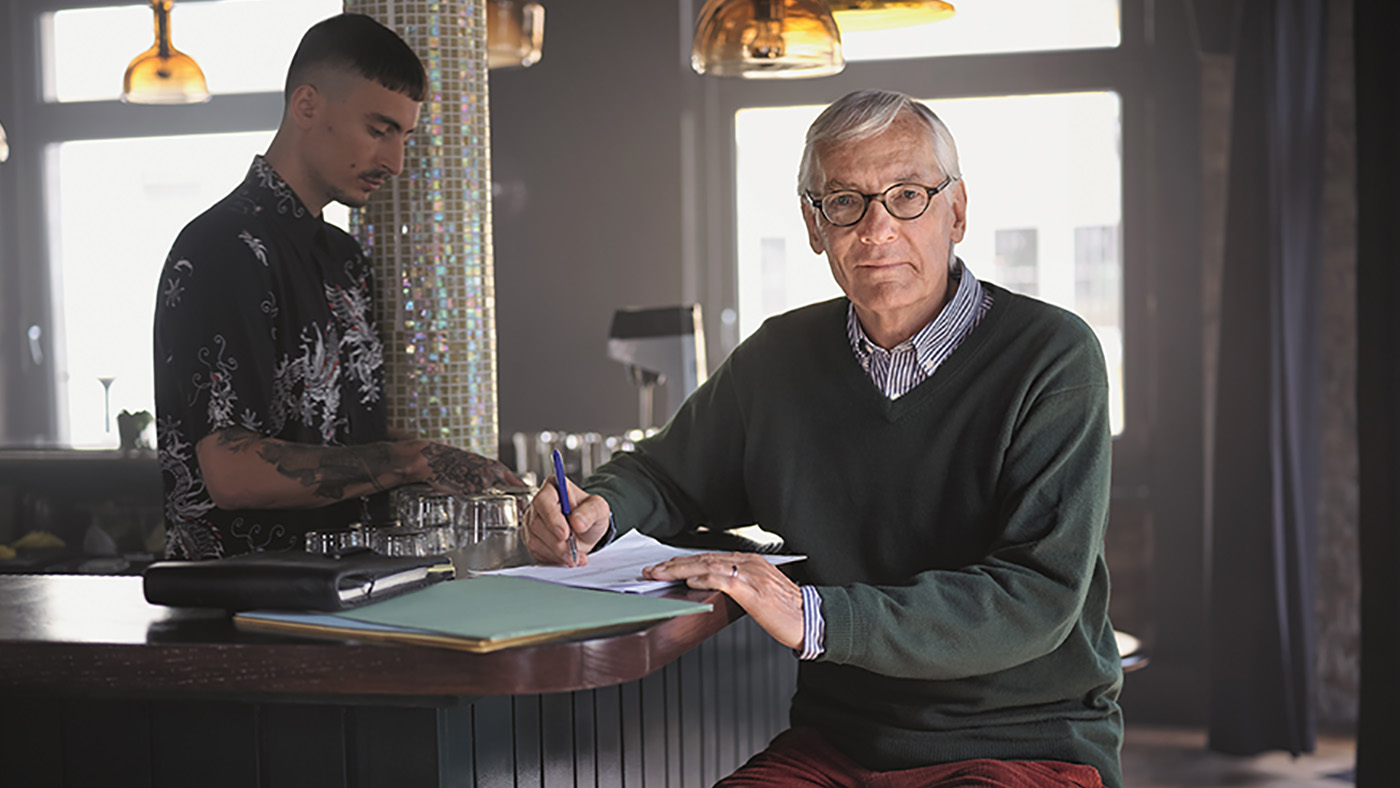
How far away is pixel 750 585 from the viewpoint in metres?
1.56

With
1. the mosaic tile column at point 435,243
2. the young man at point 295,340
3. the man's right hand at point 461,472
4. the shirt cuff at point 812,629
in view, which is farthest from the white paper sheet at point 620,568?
the mosaic tile column at point 435,243

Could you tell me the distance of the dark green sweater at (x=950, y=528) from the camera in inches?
64.6

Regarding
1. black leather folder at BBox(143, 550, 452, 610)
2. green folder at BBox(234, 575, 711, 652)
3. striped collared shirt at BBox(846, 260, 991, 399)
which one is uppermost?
striped collared shirt at BBox(846, 260, 991, 399)

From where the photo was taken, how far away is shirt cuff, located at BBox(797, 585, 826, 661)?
1566mm

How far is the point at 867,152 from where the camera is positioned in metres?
1.94

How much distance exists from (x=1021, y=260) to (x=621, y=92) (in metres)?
1.86

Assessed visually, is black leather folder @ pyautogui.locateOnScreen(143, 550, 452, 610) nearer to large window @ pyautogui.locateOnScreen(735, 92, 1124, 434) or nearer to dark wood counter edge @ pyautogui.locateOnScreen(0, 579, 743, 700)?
dark wood counter edge @ pyautogui.locateOnScreen(0, 579, 743, 700)

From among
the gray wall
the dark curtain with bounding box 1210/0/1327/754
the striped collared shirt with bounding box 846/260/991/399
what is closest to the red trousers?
the striped collared shirt with bounding box 846/260/991/399

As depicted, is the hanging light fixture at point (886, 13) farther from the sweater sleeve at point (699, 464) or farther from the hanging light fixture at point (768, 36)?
the sweater sleeve at point (699, 464)

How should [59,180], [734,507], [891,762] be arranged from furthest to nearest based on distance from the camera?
[59,180], [734,507], [891,762]

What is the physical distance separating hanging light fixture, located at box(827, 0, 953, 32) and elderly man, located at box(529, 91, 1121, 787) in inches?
48.9

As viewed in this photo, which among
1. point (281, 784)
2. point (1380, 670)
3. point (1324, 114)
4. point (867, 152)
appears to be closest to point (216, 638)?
point (281, 784)

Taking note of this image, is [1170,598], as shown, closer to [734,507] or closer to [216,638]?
[734,507]

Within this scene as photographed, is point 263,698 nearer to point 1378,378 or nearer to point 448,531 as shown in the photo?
point 448,531
